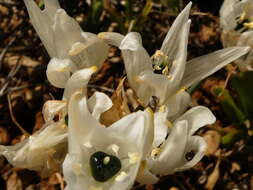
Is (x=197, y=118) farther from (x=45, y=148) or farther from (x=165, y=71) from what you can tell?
(x=45, y=148)

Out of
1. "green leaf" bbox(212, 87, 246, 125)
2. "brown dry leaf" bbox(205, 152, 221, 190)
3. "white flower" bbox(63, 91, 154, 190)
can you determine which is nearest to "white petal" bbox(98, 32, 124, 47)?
"white flower" bbox(63, 91, 154, 190)

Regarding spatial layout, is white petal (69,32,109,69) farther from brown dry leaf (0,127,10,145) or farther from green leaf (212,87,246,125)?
brown dry leaf (0,127,10,145)

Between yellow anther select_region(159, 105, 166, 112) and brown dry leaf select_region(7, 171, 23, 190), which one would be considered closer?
yellow anther select_region(159, 105, 166, 112)

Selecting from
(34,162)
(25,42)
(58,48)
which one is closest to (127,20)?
(25,42)

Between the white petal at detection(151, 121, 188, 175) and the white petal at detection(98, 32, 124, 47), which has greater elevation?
the white petal at detection(98, 32, 124, 47)

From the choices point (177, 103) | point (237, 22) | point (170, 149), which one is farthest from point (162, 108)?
point (237, 22)

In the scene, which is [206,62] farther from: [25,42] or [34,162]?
[25,42]

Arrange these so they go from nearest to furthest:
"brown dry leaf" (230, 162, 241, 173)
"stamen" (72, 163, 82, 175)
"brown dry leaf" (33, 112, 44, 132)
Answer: "stamen" (72, 163, 82, 175) → "brown dry leaf" (230, 162, 241, 173) → "brown dry leaf" (33, 112, 44, 132)
